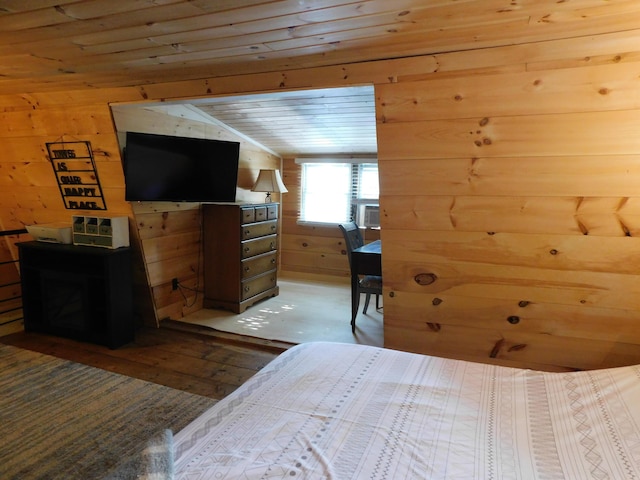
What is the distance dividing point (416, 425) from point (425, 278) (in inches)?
44.3

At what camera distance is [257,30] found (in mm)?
1893

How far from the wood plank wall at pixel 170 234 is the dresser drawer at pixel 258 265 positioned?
0.50 m

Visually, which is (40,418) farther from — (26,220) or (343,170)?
(343,170)

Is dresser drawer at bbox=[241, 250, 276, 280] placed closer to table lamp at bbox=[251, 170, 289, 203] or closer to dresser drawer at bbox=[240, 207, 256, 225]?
dresser drawer at bbox=[240, 207, 256, 225]

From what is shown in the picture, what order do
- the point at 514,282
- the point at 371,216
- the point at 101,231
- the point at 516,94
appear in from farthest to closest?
1. the point at 371,216
2. the point at 101,231
3. the point at 514,282
4. the point at 516,94

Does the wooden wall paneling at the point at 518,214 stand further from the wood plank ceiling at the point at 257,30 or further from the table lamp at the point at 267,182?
the table lamp at the point at 267,182

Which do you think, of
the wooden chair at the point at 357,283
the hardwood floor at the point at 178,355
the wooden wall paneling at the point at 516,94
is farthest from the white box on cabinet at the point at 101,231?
the wooden wall paneling at the point at 516,94

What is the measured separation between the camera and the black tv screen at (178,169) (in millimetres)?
3223

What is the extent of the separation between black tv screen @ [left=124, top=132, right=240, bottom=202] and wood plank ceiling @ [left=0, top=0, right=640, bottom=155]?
705mm

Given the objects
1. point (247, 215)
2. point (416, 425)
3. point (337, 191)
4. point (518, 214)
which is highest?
point (337, 191)

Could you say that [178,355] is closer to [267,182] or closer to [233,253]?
[233,253]

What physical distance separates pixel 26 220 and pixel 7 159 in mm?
605

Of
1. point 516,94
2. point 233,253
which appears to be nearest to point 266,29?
point 516,94

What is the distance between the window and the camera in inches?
203
